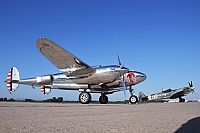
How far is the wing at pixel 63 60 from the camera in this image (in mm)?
13906

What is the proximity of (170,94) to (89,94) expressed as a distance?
2327 centimetres

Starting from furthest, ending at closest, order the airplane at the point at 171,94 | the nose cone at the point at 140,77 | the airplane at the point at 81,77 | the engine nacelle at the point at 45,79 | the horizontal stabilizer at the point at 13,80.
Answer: the airplane at the point at 171,94 < the horizontal stabilizer at the point at 13,80 < the nose cone at the point at 140,77 < the engine nacelle at the point at 45,79 < the airplane at the point at 81,77

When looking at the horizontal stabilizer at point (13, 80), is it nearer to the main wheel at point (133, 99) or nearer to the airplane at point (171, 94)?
the main wheel at point (133, 99)

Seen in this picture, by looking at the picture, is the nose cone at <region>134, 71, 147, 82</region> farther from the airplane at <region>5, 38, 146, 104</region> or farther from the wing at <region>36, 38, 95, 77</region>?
the wing at <region>36, 38, 95, 77</region>

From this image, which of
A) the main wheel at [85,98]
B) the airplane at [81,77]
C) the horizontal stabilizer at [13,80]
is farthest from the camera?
the horizontal stabilizer at [13,80]

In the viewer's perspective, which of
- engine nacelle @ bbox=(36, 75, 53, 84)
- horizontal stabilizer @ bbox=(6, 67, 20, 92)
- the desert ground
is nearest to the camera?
the desert ground

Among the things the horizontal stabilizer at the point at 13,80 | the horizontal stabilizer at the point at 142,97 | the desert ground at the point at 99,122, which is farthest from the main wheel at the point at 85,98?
the horizontal stabilizer at the point at 142,97

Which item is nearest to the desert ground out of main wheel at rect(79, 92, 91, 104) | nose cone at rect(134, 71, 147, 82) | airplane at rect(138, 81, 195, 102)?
main wheel at rect(79, 92, 91, 104)

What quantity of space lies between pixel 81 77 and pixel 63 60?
1.69 meters

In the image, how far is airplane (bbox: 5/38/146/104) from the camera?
14.4m

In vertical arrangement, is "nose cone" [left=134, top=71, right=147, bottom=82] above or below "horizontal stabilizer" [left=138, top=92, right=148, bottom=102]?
above

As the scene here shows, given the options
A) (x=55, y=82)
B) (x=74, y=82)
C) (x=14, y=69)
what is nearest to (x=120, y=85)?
(x=74, y=82)

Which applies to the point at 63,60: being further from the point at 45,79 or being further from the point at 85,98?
the point at 85,98

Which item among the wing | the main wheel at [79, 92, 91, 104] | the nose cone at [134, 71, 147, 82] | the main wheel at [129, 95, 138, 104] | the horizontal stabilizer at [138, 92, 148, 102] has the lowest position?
the horizontal stabilizer at [138, 92, 148, 102]
